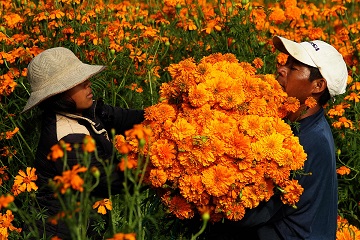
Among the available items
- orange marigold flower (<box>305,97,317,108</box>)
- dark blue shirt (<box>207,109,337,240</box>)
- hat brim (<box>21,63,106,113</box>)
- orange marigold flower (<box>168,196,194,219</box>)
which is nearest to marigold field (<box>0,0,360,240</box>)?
orange marigold flower (<box>168,196,194,219</box>)

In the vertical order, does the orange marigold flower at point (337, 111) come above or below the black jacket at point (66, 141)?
below

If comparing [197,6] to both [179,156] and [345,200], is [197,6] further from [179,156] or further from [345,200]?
[179,156]

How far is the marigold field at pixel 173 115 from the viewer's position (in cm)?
279

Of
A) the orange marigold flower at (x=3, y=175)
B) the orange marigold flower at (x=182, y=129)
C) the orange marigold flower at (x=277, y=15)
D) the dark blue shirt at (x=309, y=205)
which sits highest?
the orange marigold flower at (x=182, y=129)

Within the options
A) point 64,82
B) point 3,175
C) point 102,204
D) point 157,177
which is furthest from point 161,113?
point 3,175

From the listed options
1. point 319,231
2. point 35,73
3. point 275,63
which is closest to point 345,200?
point 275,63

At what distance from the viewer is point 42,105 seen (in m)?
3.58

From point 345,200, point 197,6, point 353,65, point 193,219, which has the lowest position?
point 345,200

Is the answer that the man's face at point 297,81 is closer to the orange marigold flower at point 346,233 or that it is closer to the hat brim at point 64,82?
the hat brim at point 64,82

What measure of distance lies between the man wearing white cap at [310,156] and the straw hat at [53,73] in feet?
3.08

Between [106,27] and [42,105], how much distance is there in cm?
157

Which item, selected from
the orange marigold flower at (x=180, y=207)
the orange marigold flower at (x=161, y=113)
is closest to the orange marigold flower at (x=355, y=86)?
the orange marigold flower at (x=161, y=113)

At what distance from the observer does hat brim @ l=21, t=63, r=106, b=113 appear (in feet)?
11.4

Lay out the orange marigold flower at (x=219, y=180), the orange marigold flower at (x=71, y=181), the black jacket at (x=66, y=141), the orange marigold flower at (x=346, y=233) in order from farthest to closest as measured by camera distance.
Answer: the orange marigold flower at (x=346, y=233)
the black jacket at (x=66, y=141)
the orange marigold flower at (x=219, y=180)
the orange marigold flower at (x=71, y=181)
